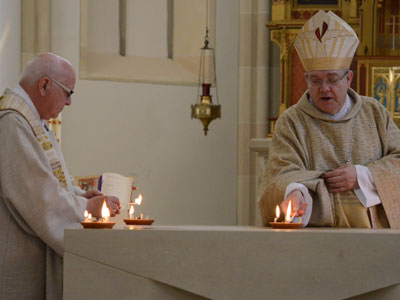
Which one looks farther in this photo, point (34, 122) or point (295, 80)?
point (295, 80)

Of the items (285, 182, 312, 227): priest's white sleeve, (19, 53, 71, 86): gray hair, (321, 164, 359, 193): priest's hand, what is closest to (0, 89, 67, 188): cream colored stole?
(19, 53, 71, 86): gray hair

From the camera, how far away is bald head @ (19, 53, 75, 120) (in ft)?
13.8

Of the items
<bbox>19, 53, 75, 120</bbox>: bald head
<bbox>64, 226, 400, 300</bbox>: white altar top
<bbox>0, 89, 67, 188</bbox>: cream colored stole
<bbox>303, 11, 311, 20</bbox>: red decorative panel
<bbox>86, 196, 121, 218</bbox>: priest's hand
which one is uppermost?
<bbox>303, 11, 311, 20</bbox>: red decorative panel

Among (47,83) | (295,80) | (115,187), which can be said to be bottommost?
(115,187)

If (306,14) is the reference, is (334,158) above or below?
below

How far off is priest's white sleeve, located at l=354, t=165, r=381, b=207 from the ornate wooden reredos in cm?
470

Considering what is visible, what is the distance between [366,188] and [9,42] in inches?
216

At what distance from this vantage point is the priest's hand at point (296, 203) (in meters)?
3.95

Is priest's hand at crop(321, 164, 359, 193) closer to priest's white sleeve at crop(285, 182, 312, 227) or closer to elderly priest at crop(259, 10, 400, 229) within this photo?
elderly priest at crop(259, 10, 400, 229)

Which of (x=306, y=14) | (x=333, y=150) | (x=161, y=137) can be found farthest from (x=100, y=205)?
(x=161, y=137)

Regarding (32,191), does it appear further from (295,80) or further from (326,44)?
(295,80)

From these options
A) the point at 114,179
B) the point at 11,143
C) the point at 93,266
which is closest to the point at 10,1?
the point at 114,179

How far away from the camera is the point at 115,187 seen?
793cm

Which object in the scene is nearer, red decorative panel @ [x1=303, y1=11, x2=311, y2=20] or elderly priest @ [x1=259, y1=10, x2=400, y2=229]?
elderly priest @ [x1=259, y1=10, x2=400, y2=229]
